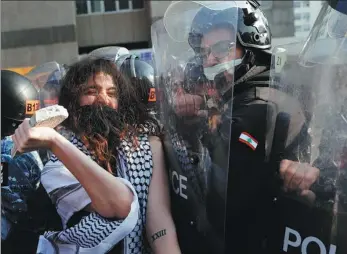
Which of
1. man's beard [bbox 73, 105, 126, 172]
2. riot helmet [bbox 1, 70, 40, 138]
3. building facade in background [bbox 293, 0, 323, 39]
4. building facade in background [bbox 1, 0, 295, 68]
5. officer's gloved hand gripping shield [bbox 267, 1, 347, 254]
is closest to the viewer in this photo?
officer's gloved hand gripping shield [bbox 267, 1, 347, 254]

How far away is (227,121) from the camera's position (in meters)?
1.59

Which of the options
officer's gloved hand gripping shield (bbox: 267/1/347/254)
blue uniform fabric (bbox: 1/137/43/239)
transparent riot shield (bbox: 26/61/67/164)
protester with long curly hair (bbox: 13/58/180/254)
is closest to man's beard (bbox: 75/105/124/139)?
protester with long curly hair (bbox: 13/58/180/254)

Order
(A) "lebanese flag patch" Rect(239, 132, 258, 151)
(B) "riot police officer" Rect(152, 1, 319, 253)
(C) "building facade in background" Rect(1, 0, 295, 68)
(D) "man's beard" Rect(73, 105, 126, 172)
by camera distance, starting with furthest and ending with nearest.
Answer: (C) "building facade in background" Rect(1, 0, 295, 68) < (D) "man's beard" Rect(73, 105, 126, 172) < (A) "lebanese flag patch" Rect(239, 132, 258, 151) < (B) "riot police officer" Rect(152, 1, 319, 253)

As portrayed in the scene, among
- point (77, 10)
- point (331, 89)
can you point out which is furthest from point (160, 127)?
point (77, 10)

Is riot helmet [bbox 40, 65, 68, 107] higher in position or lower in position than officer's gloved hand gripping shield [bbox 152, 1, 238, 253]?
lower

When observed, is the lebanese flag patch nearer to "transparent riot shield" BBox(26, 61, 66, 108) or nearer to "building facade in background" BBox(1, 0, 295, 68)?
"transparent riot shield" BBox(26, 61, 66, 108)

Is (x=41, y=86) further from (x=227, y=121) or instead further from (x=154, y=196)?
(x=227, y=121)

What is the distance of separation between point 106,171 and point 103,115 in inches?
10.6

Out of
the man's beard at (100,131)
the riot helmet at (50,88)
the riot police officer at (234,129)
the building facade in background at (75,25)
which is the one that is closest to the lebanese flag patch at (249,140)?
the riot police officer at (234,129)

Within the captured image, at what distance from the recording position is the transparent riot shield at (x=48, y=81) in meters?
3.67

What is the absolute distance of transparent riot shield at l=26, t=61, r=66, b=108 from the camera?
367 cm

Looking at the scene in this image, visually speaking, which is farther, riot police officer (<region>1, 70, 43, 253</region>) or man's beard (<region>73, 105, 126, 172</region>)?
riot police officer (<region>1, 70, 43, 253</region>)

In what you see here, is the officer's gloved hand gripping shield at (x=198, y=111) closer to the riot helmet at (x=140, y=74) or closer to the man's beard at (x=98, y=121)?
the man's beard at (x=98, y=121)

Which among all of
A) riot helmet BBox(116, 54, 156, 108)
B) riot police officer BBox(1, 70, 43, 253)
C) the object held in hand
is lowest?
riot police officer BBox(1, 70, 43, 253)
